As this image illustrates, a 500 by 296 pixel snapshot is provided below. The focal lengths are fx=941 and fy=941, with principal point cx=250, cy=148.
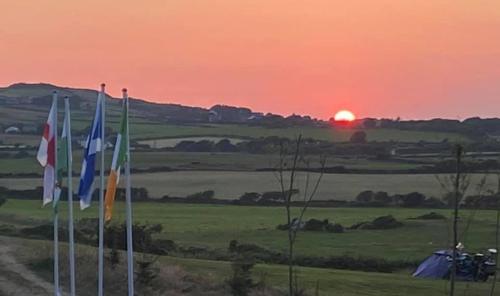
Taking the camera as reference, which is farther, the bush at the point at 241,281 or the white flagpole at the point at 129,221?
the bush at the point at 241,281

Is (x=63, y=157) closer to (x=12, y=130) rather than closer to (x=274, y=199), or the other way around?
A: (x=274, y=199)

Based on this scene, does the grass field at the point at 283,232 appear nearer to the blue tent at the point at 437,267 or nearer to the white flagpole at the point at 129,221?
the blue tent at the point at 437,267

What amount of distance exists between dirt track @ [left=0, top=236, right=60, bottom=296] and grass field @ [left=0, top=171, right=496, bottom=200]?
46589 millimetres

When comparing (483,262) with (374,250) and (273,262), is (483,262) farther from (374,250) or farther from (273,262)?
(374,250)

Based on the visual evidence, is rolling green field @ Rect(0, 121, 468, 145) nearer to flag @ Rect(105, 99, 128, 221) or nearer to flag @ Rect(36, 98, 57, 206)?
flag @ Rect(36, 98, 57, 206)

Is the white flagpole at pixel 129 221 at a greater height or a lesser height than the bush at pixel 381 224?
greater

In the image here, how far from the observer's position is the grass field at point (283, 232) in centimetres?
5019

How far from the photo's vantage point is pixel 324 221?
62.0m

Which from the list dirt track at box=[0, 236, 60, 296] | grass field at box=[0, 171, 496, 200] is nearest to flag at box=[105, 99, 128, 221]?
dirt track at box=[0, 236, 60, 296]

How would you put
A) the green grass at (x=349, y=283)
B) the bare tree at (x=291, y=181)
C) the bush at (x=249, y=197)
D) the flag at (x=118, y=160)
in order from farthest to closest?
the bush at (x=249, y=197) → the green grass at (x=349, y=283) → the bare tree at (x=291, y=181) → the flag at (x=118, y=160)

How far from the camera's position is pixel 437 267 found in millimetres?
39125

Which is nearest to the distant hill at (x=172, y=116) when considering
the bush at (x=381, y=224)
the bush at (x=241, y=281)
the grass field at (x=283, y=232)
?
the grass field at (x=283, y=232)

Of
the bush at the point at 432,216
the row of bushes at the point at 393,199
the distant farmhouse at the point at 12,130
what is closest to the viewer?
the bush at the point at 432,216

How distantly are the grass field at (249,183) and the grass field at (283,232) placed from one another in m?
4.38
